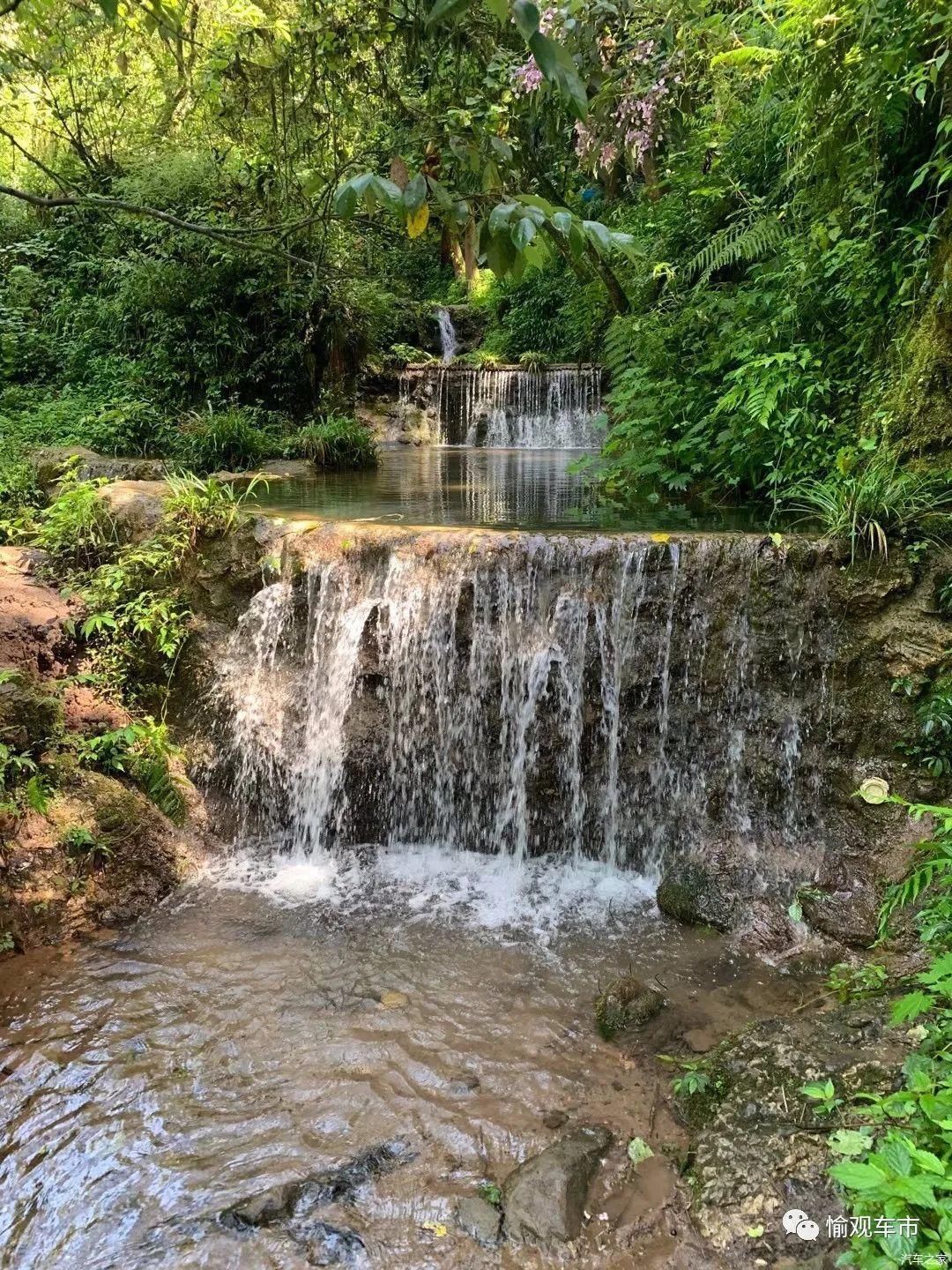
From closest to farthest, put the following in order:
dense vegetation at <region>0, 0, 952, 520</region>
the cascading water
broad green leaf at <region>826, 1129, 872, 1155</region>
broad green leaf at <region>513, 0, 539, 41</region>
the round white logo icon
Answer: broad green leaf at <region>513, 0, 539, 41</region> < broad green leaf at <region>826, 1129, 872, 1155</region> < the round white logo icon < dense vegetation at <region>0, 0, 952, 520</region> < the cascading water

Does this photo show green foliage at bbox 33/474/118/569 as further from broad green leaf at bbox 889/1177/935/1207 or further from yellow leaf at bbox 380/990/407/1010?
broad green leaf at bbox 889/1177/935/1207

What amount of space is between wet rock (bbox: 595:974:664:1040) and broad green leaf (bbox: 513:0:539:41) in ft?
12.0

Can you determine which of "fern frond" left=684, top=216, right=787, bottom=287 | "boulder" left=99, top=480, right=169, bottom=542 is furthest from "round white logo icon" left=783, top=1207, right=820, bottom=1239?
"fern frond" left=684, top=216, right=787, bottom=287

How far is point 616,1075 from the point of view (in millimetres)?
3369

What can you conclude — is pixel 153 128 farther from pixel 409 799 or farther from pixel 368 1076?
pixel 368 1076

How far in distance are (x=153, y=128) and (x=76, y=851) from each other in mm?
12656

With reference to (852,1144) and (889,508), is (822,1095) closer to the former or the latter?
(852,1144)

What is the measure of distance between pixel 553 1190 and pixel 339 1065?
111cm

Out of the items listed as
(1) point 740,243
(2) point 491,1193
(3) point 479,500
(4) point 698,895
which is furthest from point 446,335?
(2) point 491,1193

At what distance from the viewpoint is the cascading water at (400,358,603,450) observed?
13.3m

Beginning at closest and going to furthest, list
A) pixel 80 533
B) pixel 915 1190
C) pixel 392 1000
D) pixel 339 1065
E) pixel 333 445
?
pixel 915 1190
pixel 339 1065
pixel 392 1000
pixel 80 533
pixel 333 445

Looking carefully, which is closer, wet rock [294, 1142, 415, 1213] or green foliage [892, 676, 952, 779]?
wet rock [294, 1142, 415, 1213]

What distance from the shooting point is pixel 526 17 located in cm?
151

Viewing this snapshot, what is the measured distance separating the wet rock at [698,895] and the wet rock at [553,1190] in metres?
1.68
